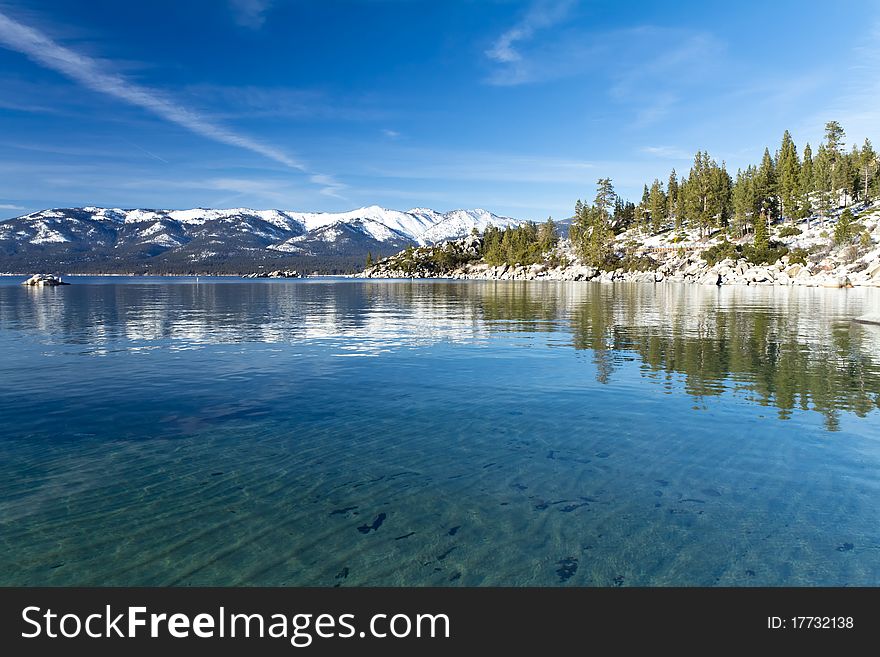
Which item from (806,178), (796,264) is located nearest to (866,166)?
(806,178)

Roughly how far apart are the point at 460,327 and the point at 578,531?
37840mm

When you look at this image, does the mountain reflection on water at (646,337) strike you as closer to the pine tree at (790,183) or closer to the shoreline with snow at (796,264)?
the shoreline with snow at (796,264)

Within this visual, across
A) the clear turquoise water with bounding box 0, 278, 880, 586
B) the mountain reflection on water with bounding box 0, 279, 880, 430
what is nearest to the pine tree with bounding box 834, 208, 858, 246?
the mountain reflection on water with bounding box 0, 279, 880, 430

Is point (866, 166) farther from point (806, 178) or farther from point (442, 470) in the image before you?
point (442, 470)

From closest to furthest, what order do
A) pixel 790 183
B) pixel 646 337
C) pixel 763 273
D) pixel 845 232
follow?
pixel 646 337 → pixel 763 273 → pixel 845 232 → pixel 790 183

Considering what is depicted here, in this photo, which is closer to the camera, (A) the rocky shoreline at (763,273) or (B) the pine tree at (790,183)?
(A) the rocky shoreline at (763,273)

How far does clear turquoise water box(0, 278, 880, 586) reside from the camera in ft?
30.3

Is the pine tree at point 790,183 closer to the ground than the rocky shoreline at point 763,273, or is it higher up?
higher up

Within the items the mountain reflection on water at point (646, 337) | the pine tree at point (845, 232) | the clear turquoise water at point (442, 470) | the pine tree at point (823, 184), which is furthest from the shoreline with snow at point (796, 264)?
the clear turquoise water at point (442, 470)

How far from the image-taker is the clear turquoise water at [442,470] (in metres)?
9.25

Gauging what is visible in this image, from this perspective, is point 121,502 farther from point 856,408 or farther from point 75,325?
point 75,325

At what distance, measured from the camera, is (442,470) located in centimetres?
1355

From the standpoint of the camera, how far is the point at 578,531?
34.0ft

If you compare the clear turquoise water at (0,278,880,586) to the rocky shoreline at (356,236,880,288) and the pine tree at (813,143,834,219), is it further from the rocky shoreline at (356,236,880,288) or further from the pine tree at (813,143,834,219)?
the pine tree at (813,143,834,219)
